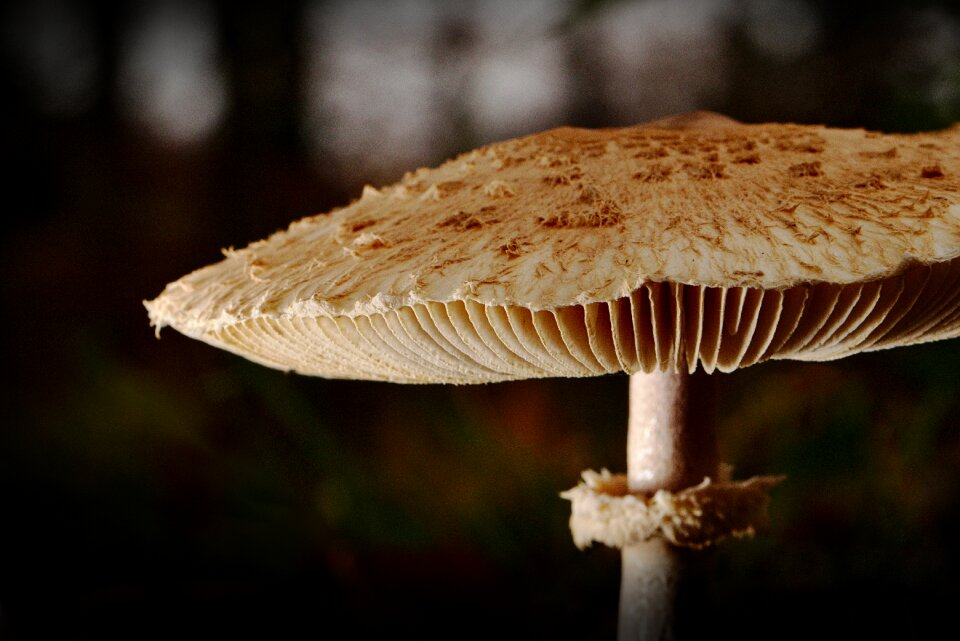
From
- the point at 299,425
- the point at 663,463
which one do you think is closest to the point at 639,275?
the point at 663,463

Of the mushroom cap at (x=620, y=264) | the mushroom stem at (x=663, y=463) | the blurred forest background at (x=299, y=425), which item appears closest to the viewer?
the mushroom cap at (x=620, y=264)

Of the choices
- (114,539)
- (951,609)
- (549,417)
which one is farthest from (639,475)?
(114,539)

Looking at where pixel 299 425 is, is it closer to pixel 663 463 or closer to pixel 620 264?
pixel 663 463

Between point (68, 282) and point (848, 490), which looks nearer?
point (848, 490)

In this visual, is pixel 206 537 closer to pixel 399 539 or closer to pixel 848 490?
pixel 399 539

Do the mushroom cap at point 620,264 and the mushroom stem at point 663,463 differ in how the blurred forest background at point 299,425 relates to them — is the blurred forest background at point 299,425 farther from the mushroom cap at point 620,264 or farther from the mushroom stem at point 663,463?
the mushroom cap at point 620,264

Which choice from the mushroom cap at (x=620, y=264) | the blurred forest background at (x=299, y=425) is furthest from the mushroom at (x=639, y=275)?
the blurred forest background at (x=299, y=425)

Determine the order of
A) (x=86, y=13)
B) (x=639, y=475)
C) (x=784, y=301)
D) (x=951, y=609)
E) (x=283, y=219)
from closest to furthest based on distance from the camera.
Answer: (x=784, y=301) → (x=639, y=475) → (x=951, y=609) → (x=283, y=219) → (x=86, y=13)
